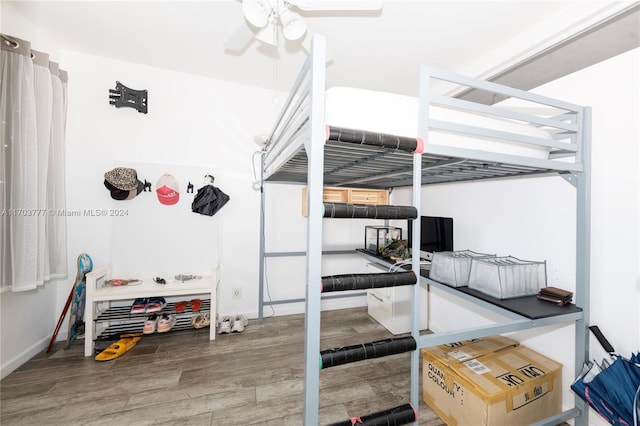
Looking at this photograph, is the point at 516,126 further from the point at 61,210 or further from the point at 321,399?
the point at 61,210

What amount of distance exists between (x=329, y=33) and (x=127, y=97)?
2.03 m

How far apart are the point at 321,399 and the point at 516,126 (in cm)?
200

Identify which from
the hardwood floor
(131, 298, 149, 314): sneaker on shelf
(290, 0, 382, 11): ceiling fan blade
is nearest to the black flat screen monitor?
the hardwood floor

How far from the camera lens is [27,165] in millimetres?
1793

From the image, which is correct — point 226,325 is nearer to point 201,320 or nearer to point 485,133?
point 201,320

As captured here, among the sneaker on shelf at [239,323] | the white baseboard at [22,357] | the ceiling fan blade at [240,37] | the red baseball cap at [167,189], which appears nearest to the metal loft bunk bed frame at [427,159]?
the ceiling fan blade at [240,37]

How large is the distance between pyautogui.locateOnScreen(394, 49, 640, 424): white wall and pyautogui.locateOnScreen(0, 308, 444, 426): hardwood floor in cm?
112

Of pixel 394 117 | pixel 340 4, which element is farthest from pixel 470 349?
pixel 340 4

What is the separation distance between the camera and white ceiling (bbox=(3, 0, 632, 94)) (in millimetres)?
1688

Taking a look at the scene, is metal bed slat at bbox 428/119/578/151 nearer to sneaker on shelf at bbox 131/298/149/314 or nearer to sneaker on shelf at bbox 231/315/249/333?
sneaker on shelf at bbox 231/315/249/333

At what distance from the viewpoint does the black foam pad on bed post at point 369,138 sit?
2.92ft

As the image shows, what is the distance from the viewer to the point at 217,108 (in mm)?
2693

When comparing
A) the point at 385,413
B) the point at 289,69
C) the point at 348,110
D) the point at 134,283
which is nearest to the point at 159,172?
the point at 134,283

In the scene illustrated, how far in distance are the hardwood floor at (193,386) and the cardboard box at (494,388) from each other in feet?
0.58
